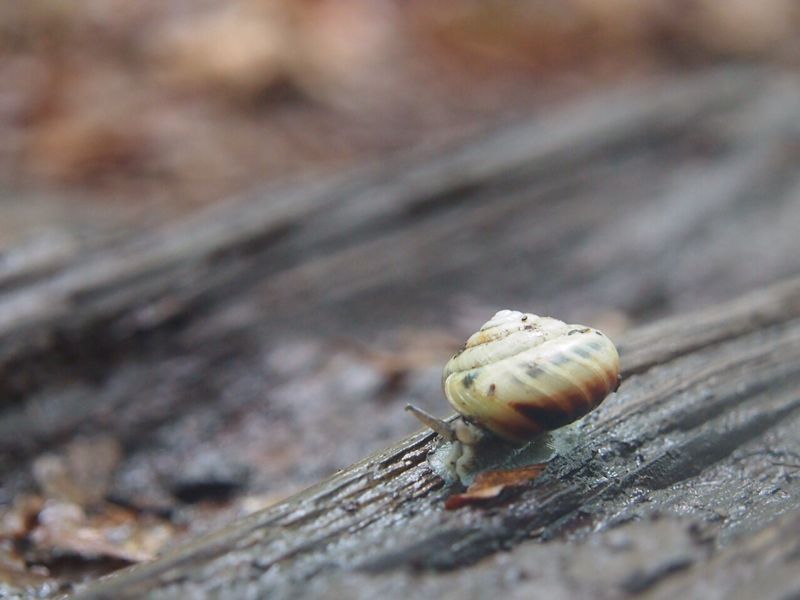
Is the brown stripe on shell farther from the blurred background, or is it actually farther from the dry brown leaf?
the blurred background

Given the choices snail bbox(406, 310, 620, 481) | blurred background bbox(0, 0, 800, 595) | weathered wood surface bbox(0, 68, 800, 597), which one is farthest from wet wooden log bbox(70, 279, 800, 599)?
blurred background bbox(0, 0, 800, 595)

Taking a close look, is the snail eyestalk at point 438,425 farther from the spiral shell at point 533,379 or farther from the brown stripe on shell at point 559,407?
the brown stripe on shell at point 559,407

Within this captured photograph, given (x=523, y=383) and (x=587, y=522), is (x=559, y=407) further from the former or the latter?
(x=587, y=522)

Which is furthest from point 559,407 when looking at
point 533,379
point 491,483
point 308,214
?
point 308,214

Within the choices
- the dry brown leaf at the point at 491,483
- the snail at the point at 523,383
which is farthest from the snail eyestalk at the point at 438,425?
the dry brown leaf at the point at 491,483

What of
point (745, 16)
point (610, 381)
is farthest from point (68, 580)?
point (745, 16)
